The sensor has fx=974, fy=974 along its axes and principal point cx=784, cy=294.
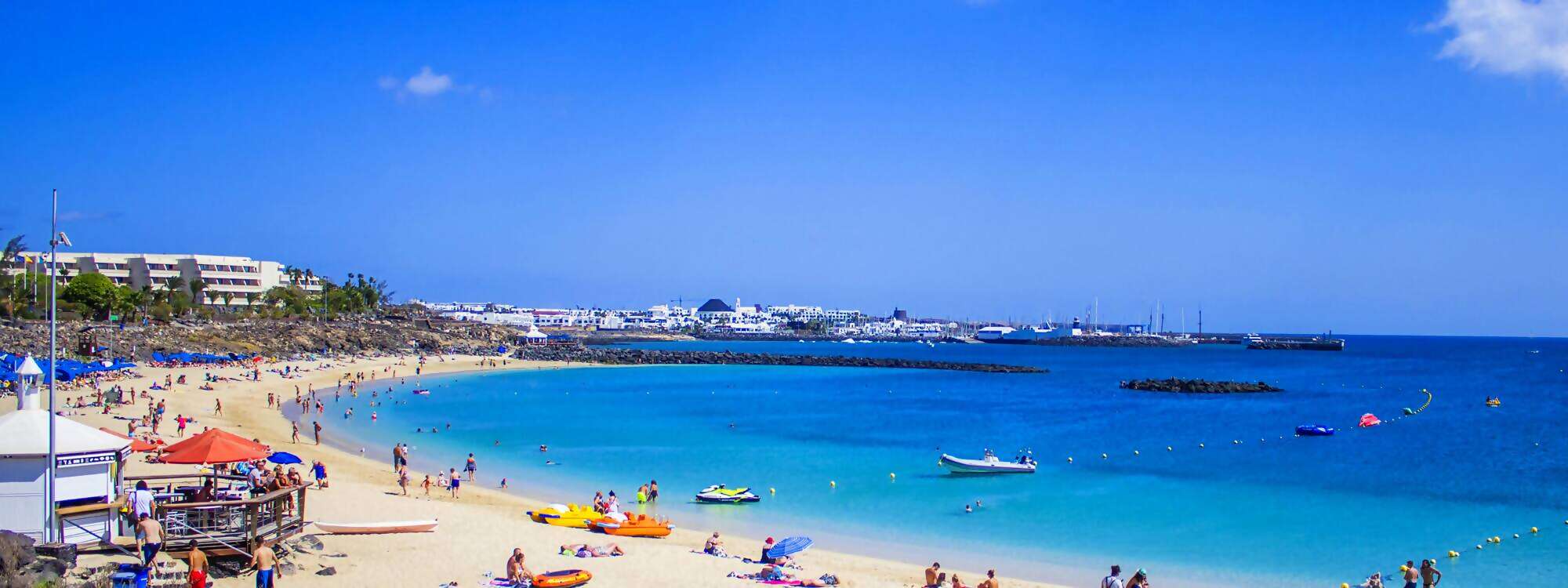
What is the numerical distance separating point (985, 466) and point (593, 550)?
15887 mm

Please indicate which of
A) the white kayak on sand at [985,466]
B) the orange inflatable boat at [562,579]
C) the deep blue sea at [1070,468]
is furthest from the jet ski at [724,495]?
the orange inflatable boat at [562,579]

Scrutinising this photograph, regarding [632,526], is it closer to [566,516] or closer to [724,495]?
[566,516]

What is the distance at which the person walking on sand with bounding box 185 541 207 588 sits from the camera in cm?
1101

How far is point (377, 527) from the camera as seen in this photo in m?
16.4

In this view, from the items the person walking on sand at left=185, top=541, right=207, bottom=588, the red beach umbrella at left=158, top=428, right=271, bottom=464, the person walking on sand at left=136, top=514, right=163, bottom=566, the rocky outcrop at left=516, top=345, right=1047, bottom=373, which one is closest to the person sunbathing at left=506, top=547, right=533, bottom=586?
the person walking on sand at left=185, top=541, right=207, bottom=588

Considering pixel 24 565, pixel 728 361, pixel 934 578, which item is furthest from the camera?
pixel 728 361

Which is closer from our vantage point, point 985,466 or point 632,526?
point 632,526

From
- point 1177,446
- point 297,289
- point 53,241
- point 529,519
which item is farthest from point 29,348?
point 297,289

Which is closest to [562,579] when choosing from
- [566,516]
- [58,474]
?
[566,516]

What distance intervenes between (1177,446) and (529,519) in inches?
1053

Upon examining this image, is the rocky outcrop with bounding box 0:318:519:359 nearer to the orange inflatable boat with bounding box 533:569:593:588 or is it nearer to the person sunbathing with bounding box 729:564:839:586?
the orange inflatable boat with bounding box 533:569:593:588

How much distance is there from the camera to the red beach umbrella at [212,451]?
15344mm

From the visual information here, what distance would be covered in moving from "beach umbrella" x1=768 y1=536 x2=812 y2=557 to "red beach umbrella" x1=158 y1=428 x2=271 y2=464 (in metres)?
8.71

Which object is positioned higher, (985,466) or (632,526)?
(632,526)
